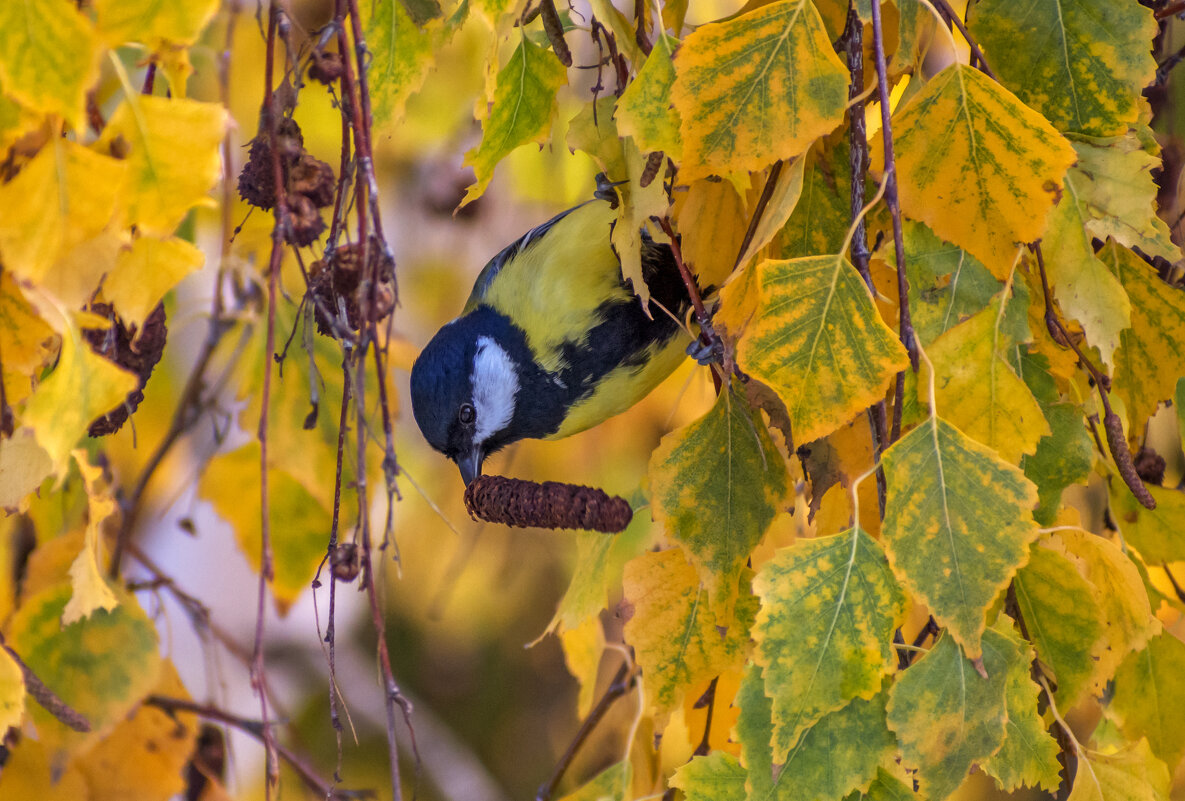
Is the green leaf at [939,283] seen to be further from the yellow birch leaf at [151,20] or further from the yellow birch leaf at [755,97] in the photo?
the yellow birch leaf at [151,20]

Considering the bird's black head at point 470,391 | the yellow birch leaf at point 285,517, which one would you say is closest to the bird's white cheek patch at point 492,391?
the bird's black head at point 470,391

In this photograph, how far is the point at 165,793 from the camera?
856mm

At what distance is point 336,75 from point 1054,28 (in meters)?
0.37

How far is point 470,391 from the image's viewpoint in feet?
3.27

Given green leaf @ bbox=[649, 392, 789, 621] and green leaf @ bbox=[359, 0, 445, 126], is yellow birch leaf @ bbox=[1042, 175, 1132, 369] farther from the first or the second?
green leaf @ bbox=[359, 0, 445, 126]

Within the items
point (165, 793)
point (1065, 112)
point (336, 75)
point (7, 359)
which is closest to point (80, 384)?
point (7, 359)

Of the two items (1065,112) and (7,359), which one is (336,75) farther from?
(1065,112)

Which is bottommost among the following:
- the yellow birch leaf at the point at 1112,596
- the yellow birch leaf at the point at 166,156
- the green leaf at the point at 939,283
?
the yellow birch leaf at the point at 1112,596

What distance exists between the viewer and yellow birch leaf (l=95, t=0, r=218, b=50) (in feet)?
1.14

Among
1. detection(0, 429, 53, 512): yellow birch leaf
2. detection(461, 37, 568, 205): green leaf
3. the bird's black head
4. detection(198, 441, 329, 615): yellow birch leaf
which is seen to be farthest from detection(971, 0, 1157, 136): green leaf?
detection(198, 441, 329, 615): yellow birch leaf

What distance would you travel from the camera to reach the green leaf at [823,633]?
0.41 metres

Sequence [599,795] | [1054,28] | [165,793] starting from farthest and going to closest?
1. [165,793]
2. [599,795]
3. [1054,28]

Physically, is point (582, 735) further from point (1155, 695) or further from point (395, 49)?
point (395, 49)

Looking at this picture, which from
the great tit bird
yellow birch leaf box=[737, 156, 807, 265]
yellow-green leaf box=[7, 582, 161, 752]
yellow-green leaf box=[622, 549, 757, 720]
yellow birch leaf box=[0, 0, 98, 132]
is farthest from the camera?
the great tit bird
